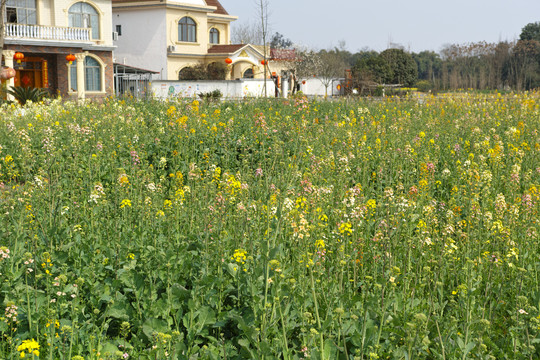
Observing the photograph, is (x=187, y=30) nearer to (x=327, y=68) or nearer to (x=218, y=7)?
(x=218, y=7)

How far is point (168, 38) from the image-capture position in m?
44.6

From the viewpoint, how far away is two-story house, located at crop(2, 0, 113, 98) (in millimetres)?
30938

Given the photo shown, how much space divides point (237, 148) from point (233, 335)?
610 centimetres

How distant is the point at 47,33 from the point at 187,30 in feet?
53.1

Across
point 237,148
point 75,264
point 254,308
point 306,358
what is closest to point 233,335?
point 254,308

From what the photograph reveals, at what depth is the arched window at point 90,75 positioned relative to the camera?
111ft

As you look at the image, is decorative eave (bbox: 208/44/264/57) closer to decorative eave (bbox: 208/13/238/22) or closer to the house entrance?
decorative eave (bbox: 208/13/238/22)

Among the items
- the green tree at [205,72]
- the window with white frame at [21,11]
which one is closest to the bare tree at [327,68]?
the green tree at [205,72]

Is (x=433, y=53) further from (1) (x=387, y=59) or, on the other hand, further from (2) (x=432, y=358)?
(2) (x=432, y=358)

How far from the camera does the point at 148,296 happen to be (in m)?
3.58

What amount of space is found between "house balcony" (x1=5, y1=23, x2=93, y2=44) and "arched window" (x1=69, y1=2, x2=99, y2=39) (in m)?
1.45

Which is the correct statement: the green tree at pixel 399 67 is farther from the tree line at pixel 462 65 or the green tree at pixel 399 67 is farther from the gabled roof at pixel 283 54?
the gabled roof at pixel 283 54

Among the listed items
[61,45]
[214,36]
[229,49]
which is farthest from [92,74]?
[214,36]

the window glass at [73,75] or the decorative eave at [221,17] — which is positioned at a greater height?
the decorative eave at [221,17]
